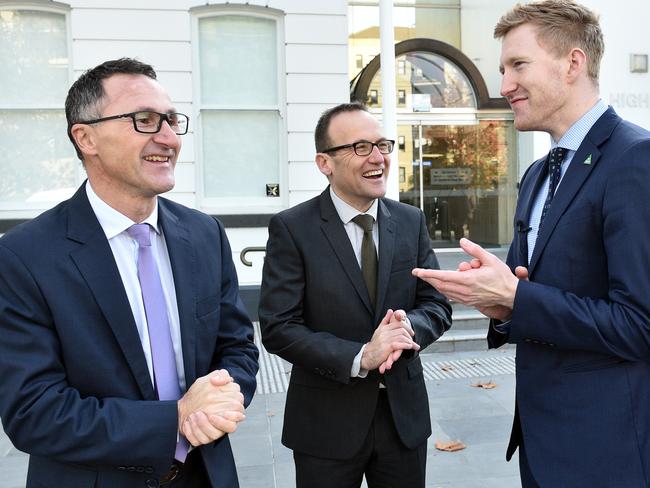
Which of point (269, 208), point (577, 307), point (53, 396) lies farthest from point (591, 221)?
point (269, 208)

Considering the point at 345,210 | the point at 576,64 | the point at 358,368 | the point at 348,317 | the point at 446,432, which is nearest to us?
the point at 576,64

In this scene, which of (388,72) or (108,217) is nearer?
(108,217)

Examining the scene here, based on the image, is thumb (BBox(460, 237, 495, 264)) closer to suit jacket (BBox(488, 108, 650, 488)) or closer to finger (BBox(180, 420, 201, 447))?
suit jacket (BBox(488, 108, 650, 488))

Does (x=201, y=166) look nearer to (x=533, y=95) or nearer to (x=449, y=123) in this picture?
(x=449, y=123)

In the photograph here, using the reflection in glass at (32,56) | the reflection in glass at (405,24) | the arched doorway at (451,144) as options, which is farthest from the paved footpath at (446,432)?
the reflection in glass at (405,24)

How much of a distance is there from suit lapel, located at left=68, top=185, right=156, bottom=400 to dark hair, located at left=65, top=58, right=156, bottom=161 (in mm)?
317

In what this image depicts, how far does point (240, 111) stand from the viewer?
7.62 metres

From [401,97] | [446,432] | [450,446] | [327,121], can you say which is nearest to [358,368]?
[327,121]

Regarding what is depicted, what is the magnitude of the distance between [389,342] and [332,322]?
14.7 inches

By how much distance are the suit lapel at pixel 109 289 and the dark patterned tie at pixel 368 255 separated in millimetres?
1017

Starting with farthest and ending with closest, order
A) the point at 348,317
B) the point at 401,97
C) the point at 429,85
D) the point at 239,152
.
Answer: the point at 401,97 < the point at 429,85 < the point at 239,152 < the point at 348,317

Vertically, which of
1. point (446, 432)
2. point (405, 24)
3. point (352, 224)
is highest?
point (405, 24)

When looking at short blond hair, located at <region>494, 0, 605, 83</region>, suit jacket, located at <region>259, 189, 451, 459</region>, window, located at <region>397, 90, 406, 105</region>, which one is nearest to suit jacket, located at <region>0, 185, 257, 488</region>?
suit jacket, located at <region>259, 189, 451, 459</region>

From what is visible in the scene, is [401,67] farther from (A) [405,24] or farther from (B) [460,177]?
(B) [460,177]
